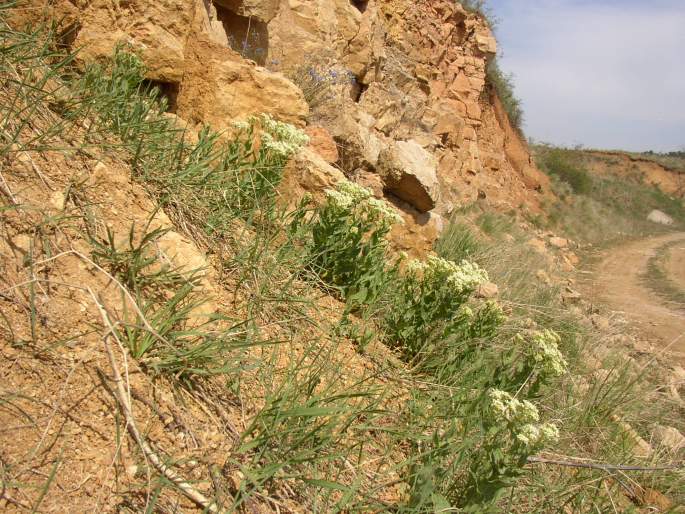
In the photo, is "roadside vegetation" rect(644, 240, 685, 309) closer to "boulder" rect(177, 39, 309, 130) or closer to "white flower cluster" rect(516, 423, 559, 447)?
"boulder" rect(177, 39, 309, 130)

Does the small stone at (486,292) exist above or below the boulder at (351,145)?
below

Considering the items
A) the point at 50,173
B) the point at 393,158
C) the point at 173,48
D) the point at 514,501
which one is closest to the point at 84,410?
the point at 50,173

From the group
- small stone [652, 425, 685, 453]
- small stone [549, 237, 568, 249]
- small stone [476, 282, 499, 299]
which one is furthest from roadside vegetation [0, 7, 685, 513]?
small stone [549, 237, 568, 249]

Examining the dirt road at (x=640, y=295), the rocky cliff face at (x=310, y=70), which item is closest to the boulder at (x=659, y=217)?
the dirt road at (x=640, y=295)

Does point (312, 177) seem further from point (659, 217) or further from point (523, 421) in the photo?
point (659, 217)

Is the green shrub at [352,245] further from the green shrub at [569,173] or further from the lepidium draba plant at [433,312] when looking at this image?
the green shrub at [569,173]

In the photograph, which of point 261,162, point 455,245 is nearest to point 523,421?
point 261,162

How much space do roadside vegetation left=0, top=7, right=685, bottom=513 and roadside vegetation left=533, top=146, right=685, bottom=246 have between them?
574 inches

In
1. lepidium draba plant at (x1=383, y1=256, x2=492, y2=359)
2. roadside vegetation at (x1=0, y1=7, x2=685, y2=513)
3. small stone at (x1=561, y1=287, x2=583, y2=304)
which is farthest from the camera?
small stone at (x1=561, y1=287, x2=583, y2=304)

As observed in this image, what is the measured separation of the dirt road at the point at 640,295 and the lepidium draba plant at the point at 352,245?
11.7 ft

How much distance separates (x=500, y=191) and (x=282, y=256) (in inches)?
524

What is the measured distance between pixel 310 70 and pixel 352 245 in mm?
3360

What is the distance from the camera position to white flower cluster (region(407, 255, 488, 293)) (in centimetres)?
282

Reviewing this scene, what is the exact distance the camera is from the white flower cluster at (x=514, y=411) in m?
1.98
